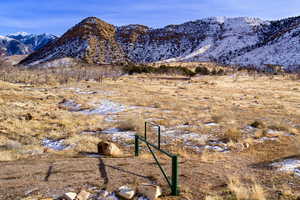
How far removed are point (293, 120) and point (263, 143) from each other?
6.12 m

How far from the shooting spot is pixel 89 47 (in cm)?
11919

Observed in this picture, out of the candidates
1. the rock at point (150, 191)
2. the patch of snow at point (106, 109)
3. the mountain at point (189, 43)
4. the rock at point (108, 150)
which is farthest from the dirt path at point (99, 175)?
the mountain at point (189, 43)

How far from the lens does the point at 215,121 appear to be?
52.7 ft

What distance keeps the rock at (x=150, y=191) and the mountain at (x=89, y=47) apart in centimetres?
10412

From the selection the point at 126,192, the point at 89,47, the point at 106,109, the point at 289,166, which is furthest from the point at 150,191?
the point at 89,47

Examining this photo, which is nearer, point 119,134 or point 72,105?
point 119,134

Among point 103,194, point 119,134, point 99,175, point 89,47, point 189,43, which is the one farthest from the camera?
point 189,43

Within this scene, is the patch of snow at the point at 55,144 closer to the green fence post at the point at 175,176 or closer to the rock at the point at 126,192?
the rock at the point at 126,192

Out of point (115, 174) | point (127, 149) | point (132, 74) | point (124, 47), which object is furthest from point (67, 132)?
point (124, 47)

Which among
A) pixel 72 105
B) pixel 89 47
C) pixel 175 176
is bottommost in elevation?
pixel 72 105

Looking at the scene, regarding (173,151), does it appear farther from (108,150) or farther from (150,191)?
(150,191)

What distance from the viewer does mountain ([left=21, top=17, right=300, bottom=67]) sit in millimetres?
108438

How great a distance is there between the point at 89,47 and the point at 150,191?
120522 mm

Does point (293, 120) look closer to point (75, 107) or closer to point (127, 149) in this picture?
point (127, 149)
